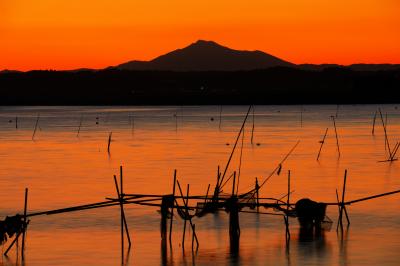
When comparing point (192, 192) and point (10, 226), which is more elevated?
point (10, 226)

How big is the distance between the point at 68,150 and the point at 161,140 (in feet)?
42.0

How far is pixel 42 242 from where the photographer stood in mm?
24594

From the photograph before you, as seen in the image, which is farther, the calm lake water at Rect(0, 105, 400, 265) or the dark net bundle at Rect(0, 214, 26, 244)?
the calm lake water at Rect(0, 105, 400, 265)

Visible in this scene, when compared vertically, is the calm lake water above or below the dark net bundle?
below

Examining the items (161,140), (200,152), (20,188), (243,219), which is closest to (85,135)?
(161,140)

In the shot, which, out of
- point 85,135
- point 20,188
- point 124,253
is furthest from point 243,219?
point 85,135

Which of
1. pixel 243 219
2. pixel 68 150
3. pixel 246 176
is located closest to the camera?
pixel 243 219

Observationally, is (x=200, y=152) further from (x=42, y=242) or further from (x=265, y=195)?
(x=42, y=242)

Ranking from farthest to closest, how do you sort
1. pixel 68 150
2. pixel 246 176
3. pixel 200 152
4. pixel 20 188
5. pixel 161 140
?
pixel 161 140 < pixel 68 150 < pixel 200 152 < pixel 246 176 < pixel 20 188

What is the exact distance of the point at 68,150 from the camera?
63500 mm

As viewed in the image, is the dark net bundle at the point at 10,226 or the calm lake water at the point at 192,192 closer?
the dark net bundle at the point at 10,226

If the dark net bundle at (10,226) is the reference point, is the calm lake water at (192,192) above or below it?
below

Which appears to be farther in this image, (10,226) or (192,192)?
(192,192)

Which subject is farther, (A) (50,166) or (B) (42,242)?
(A) (50,166)
